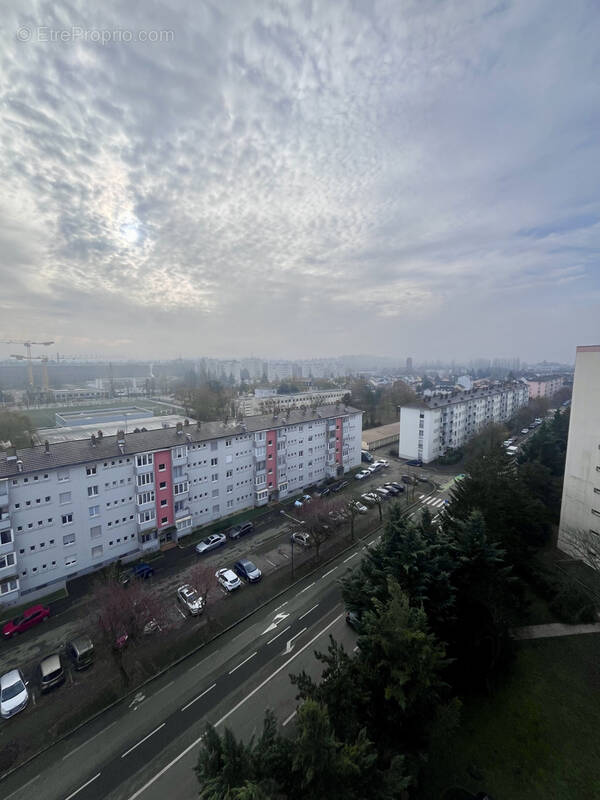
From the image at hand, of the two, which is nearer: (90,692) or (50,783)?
(50,783)

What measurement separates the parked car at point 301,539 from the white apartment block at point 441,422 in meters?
30.0

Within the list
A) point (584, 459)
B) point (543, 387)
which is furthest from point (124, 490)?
point (543, 387)

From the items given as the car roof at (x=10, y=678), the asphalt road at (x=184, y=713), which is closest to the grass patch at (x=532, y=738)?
the asphalt road at (x=184, y=713)

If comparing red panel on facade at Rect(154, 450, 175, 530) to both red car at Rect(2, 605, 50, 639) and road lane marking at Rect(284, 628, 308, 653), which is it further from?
road lane marking at Rect(284, 628, 308, 653)

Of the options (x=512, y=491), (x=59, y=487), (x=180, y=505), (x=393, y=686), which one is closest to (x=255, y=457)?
(x=180, y=505)

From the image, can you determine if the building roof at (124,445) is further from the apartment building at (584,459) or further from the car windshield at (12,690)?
the apartment building at (584,459)

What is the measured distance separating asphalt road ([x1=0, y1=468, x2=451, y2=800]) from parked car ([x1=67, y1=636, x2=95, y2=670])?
349 cm

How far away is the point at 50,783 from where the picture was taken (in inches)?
533

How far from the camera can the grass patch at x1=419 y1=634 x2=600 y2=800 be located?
12.8 m

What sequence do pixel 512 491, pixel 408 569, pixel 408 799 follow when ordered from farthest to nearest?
pixel 512 491
pixel 408 569
pixel 408 799

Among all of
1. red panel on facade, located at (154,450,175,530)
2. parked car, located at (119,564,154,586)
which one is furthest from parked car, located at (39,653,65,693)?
red panel on facade, located at (154,450,175,530)

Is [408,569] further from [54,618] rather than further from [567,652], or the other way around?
[54,618]

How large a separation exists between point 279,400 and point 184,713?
294 feet

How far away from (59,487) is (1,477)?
3570 millimetres
